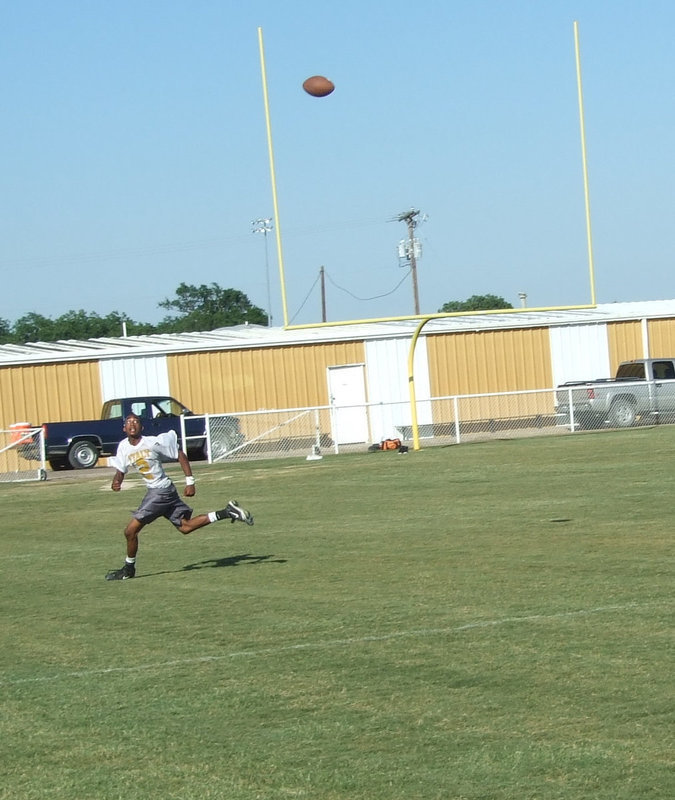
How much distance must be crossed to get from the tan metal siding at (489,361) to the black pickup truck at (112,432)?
901cm

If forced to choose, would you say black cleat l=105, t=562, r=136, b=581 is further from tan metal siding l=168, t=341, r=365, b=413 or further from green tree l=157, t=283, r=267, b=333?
green tree l=157, t=283, r=267, b=333

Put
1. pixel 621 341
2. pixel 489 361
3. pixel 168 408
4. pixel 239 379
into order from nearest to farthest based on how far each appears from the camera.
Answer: pixel 168 408
pixel 239 379
pixel 489 361
pixel 621 341

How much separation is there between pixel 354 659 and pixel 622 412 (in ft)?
89.0

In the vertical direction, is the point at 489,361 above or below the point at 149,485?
above

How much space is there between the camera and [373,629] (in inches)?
359

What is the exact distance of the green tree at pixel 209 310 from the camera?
12794cm

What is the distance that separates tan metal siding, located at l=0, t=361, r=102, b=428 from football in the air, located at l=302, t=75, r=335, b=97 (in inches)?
759

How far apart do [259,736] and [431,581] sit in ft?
16.0

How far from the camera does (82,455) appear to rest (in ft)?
113

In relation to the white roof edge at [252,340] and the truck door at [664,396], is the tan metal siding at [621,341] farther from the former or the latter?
the truck door at [664,396]

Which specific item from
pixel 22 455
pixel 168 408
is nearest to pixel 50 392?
pixel 168 408

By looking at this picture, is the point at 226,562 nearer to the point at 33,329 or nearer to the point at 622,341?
the point at 622,341

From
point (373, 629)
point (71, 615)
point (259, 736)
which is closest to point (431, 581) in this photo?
point (373, 629)

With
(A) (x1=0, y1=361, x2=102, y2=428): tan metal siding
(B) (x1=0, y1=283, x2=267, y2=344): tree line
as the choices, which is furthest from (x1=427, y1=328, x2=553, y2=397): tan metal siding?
(B) (x1=0, y1=283, x2=267, y2=344): tree line
